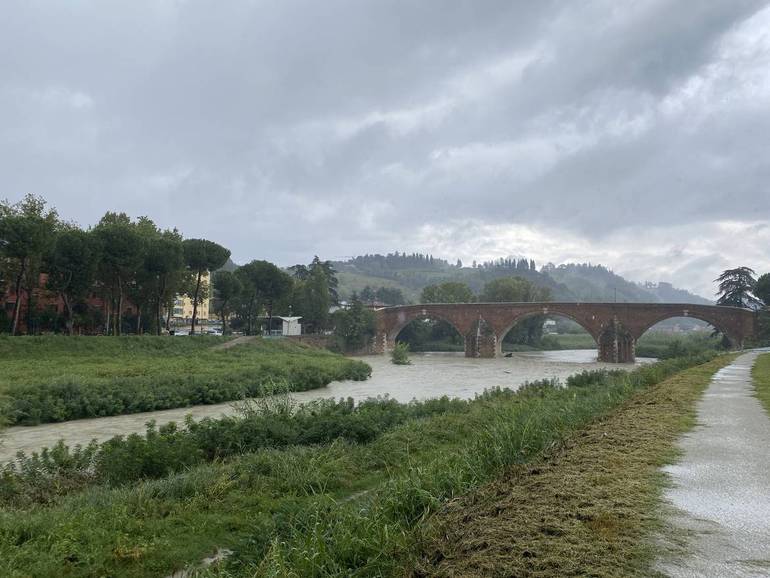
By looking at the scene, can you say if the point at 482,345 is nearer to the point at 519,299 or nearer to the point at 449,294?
the point at 519,299

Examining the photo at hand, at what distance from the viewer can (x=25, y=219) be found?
99.0 feet

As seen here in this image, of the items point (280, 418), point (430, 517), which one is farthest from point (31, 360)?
point (430, 517)

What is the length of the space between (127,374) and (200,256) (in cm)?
1937

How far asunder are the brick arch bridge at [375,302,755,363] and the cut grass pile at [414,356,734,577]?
52025 mm

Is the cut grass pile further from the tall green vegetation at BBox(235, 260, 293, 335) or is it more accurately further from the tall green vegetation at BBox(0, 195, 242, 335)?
the tall green vegetation at BBox(235, 260, 293, 335)

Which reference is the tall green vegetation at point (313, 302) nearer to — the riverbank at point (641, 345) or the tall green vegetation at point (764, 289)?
the riverbank at point (641, 345)

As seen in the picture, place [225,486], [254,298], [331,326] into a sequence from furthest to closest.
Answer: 1. [331,326]
2. [254,298]
3. [225,486]

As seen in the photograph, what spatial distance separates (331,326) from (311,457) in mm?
60585

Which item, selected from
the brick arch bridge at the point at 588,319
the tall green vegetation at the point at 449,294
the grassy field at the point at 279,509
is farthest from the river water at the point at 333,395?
the tall green vegetation at the point at 449,294

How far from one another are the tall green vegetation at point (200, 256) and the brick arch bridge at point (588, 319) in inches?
929

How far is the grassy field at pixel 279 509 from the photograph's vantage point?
445cm

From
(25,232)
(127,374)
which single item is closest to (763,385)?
(127,374)

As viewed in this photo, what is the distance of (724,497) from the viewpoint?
14.8ft

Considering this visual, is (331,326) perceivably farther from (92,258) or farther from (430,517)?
(430,517)
